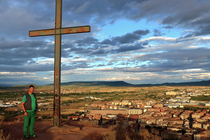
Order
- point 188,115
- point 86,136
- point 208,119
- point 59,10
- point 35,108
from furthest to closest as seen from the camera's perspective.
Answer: point 188,115 < point 208,119 < point 59,10 < point 86,136 < point 35,108

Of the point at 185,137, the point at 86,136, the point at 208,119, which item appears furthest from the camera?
the point at 208,119

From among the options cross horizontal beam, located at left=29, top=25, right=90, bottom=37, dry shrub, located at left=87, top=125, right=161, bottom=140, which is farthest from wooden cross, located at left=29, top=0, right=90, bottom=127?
dry shrub, located at left=87, top=125, right=161, bottom=140

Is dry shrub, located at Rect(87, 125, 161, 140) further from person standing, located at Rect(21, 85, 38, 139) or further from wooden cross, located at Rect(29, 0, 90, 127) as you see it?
person standing, located at Rect(21, 85, 38, 139)

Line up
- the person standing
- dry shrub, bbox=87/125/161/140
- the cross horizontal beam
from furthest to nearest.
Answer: the cross horizontal beam, dry shrub, bbox=87/125/161/140, the person standing

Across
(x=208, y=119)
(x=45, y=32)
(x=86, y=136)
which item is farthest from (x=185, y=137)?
(x=45, y=32)

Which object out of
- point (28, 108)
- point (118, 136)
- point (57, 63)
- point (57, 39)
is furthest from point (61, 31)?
point (118, 136)

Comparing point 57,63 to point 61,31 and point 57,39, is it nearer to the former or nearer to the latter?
point 57,39

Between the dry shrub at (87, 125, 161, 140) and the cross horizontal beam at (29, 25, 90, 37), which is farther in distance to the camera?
the cross horizontal beam at (29, 25, 90, 37)

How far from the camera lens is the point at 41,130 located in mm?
7379

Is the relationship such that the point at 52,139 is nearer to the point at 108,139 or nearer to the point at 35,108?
the point at 35,108

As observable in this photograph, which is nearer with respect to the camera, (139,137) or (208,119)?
(139,137)

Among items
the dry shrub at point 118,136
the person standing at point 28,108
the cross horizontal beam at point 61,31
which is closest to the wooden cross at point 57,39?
the cross horizontal beam at point 61,31

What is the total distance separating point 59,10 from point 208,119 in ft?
179

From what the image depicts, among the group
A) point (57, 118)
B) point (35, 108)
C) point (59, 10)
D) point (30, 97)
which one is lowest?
point (57, 118)
